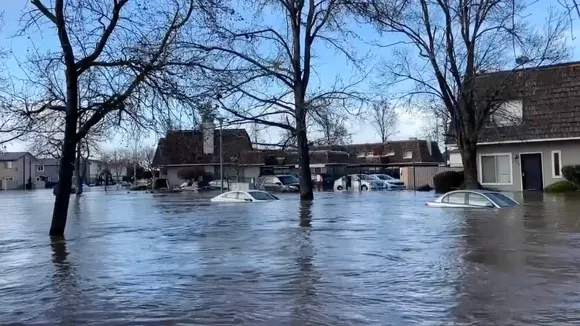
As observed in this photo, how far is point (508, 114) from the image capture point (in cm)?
3531

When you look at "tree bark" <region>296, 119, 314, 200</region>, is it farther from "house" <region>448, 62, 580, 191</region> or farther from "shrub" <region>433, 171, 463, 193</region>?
"house" <region>448, 62, 580, 191</region>

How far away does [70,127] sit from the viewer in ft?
58.2

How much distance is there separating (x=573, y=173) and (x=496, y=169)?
218 inches

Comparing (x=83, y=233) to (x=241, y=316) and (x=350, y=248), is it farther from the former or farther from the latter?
(x=241, y=316)

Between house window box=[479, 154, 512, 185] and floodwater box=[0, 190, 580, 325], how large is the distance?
17.3 meters

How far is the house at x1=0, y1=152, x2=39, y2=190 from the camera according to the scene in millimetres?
112512

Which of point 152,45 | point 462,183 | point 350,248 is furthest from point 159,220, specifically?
point 462,183

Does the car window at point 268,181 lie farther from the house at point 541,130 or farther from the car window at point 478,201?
the car window at point 478,201

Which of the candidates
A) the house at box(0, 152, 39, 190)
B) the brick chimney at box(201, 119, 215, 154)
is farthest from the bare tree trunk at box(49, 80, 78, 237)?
the house at box(0, 152, 39, 190)

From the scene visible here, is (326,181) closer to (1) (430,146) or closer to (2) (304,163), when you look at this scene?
(1) (430,146)

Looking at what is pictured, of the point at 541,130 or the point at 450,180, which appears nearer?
the point at 541,130

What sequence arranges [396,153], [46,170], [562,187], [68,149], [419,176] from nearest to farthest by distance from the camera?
[68,149] → [562,187] → [419,176] → [396,153] → [46,170]

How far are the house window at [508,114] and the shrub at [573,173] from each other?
10.9 feet

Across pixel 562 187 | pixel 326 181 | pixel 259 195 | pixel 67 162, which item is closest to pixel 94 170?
pixel 326 181
